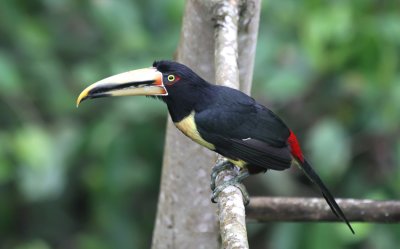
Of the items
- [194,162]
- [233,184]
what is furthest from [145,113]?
[233,184]

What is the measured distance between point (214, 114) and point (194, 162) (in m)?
0.32

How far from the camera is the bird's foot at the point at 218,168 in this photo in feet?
8.95

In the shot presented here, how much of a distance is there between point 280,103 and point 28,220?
1570mm

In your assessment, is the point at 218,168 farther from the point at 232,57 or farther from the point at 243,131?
the point at 232,57

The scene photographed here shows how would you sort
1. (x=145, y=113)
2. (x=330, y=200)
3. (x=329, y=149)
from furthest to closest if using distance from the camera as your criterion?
(x=145, y=113) → (x=329, y=149) → (x=330, y=200)

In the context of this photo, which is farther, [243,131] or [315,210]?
[315,210]

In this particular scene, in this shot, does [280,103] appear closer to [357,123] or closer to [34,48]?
[357,123]

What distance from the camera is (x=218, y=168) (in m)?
2.76

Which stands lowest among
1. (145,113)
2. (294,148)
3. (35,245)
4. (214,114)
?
(35,245)

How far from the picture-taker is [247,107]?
2.73 meters

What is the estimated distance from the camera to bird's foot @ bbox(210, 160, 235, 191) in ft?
8.95

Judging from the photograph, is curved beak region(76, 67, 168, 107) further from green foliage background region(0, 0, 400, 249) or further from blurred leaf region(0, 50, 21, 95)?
blurred leaf region(0, 50, 21, 95)

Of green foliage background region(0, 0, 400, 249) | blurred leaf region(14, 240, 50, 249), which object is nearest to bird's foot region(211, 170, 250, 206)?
green foliage background region(0, 0, 400, 249)

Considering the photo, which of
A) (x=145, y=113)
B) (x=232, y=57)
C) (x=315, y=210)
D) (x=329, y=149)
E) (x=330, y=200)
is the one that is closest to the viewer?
(x=232, y=57)
